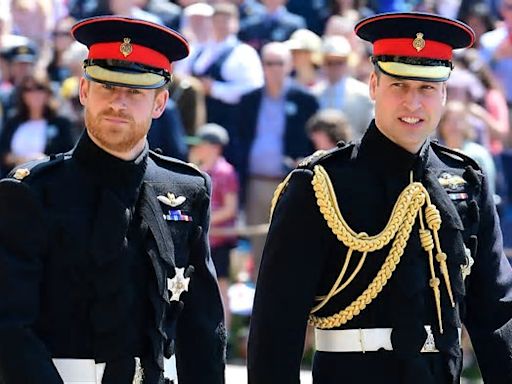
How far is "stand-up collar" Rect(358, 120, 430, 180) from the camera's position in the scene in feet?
18.3

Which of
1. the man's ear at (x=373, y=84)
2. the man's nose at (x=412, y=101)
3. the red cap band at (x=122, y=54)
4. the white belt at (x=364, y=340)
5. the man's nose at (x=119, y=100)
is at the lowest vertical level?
the white belt at (x=364, y=340)

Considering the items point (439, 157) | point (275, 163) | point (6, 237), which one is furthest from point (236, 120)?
point (6, 237)

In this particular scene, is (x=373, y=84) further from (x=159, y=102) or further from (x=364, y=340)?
(x=364, y=340)

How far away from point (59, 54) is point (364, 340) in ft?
24.6

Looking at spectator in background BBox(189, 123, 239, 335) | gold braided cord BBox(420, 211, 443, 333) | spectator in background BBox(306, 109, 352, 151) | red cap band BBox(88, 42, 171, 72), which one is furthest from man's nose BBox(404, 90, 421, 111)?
spectator in background BBox(189, 123, 239, 335)

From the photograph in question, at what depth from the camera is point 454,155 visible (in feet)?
19.5

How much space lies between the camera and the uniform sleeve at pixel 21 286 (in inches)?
198

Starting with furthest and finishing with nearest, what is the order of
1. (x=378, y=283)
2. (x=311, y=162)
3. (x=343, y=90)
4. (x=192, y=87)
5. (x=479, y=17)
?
(x=479, y=17) < (x=192, y=87) < (x=343, y=90) < (x=311, y=162) < (x=378, y=283)

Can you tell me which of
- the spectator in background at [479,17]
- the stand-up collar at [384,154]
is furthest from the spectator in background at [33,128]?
the stand-up collar at [384,154]

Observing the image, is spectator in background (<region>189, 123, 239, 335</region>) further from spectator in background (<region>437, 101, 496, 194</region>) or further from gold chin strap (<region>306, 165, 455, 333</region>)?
gold chin strap (<region>306, 165, 455, 333</region>)

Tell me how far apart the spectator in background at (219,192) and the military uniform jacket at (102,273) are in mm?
4853

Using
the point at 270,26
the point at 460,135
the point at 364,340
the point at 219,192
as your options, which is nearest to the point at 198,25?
the point at 270,26

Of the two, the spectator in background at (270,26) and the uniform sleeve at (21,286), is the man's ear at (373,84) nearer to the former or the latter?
the uniform sleeve at (21,286)

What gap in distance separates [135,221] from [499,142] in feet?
19.9
